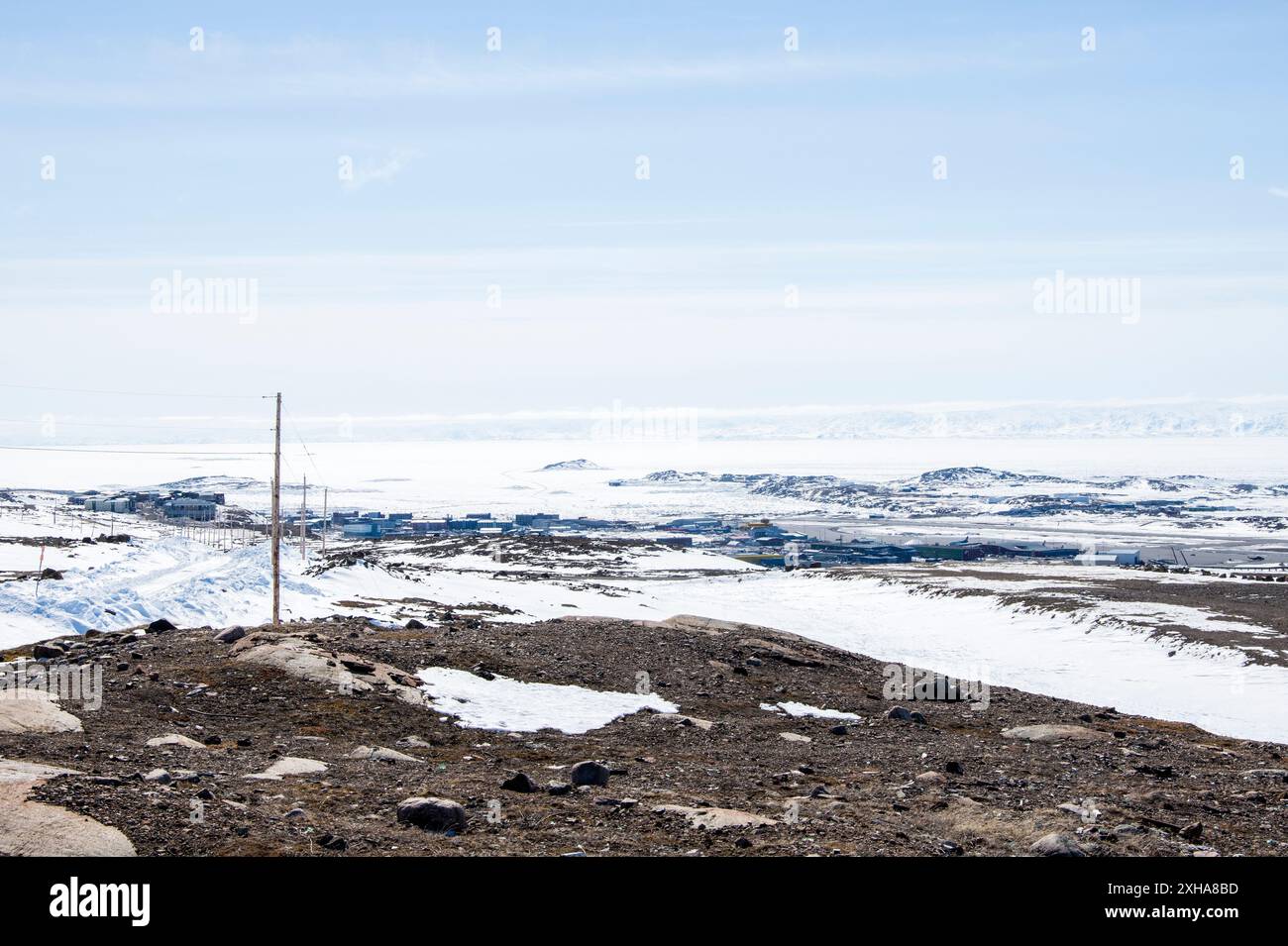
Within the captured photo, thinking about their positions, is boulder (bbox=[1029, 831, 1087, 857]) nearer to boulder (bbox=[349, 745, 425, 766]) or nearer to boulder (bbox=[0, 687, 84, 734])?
boulder (bbox=[349, 745, 425, 766])

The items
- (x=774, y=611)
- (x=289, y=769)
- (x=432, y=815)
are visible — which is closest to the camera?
(x=432, y=815)

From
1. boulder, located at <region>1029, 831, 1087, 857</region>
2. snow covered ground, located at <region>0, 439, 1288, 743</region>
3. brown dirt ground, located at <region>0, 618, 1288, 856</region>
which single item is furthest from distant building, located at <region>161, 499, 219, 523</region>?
boulder, located at <region>1029, 831, 1087, 857</region>

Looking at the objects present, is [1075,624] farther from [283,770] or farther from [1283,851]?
[283,770]

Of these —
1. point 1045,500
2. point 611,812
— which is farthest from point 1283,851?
point 1045,500
